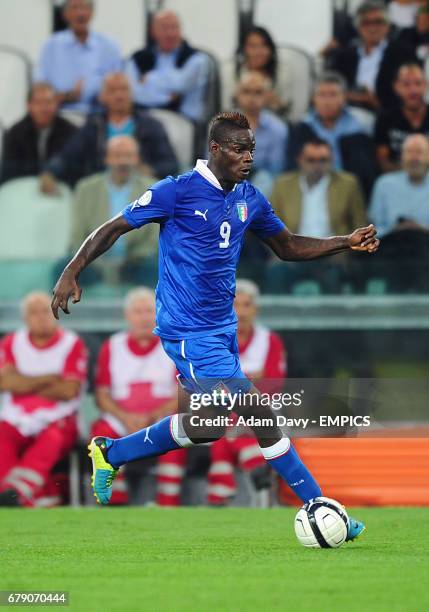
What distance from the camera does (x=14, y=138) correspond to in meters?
Result: 13.5

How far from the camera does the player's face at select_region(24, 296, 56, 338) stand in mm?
11656

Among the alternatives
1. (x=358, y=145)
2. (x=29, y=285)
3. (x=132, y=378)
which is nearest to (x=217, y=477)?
(x=132, y=378)

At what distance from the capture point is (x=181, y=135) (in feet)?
44.3

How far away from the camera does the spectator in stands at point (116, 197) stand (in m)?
12.6

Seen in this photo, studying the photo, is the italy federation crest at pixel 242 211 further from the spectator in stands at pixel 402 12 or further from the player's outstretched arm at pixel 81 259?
the spectator in stands at pixel 402 12

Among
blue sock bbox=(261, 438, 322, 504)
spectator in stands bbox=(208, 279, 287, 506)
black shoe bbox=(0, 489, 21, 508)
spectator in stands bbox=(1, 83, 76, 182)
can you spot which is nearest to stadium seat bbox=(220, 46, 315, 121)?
spectator in stands bbox=(1, 83, 76, 182)

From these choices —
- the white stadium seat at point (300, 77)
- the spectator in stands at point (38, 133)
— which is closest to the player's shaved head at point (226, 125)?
the spectator in stands at point (38, 133)

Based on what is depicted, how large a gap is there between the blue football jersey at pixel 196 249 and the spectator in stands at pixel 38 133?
6.38 metres

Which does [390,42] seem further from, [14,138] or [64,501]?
[64,501]

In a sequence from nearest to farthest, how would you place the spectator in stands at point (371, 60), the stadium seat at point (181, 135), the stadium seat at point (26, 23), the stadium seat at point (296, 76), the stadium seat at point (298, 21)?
1. the stadium seat at point (181, 135)
2. the spectator in stands at point (371, 60)
3. the stadium seat at point (296, 76)
4. the stadium seat at point (298, 21)
5. the stadium seat at point (26, 23)

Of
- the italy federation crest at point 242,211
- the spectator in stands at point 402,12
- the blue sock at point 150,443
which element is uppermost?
the spectator in stands at point 402,12

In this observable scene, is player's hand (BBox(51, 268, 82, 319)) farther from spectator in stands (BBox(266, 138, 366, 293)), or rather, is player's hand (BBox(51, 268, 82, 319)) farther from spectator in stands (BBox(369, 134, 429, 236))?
spectator in stands (BBox(369, 134, 429, 236))

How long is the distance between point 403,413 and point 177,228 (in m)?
4.30

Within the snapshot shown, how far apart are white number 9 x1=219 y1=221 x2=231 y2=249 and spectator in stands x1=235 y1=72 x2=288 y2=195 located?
603 centimetres
